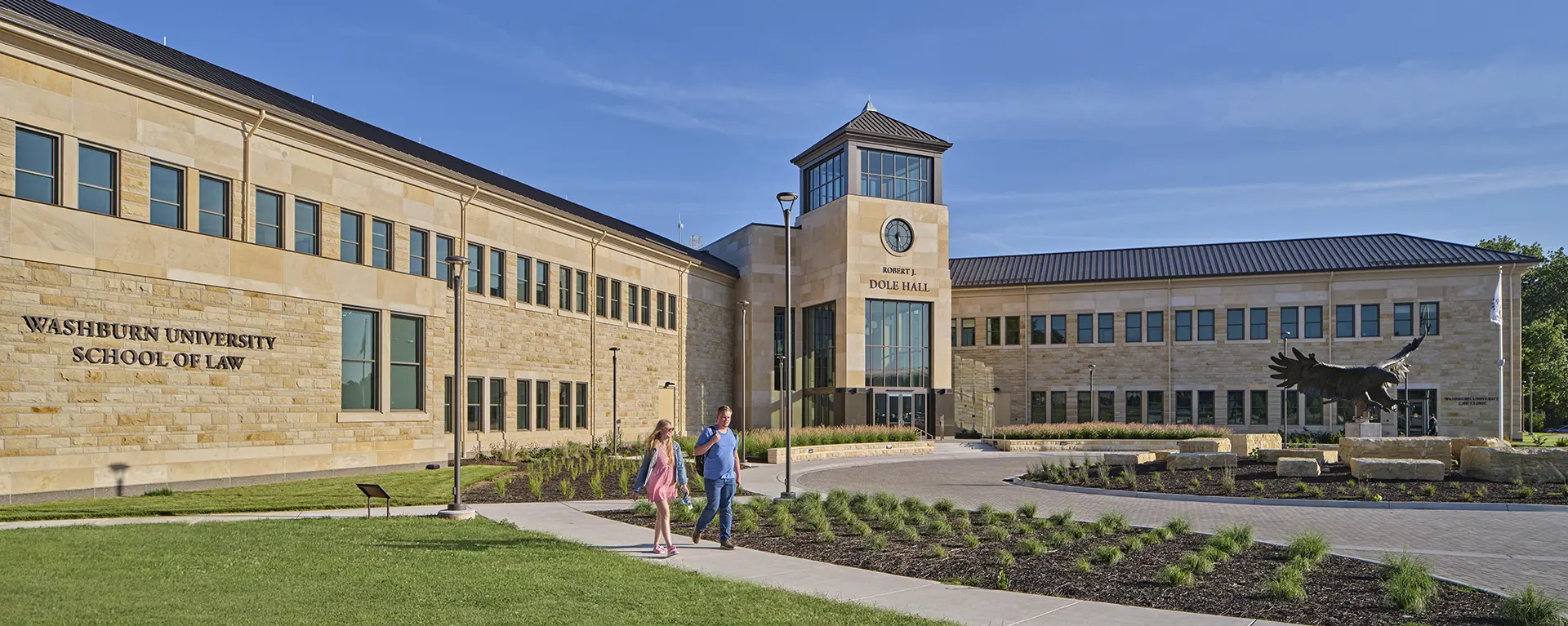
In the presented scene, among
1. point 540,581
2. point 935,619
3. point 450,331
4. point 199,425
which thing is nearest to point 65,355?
point 199,425

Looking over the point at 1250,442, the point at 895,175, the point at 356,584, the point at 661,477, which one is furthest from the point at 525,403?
the point at 356,584

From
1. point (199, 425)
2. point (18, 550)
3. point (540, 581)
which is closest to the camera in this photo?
point (540, 581)

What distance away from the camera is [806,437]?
3547cm

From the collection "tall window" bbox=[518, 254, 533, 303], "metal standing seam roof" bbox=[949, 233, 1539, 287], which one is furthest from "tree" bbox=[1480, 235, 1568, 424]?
"tall window" bbox=[518, 254, 533, 303]

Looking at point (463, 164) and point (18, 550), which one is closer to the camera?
point (18, 550)

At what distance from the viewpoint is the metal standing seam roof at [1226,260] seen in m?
47.7

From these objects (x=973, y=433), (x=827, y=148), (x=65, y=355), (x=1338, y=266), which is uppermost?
(x=827, y=148)

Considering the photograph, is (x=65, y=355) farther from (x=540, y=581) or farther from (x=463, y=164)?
(x=463, y=164)

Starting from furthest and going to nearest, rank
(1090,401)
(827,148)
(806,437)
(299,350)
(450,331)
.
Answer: (1090,401)
(827,148)
(806,437)
(450,331)
(299,350)

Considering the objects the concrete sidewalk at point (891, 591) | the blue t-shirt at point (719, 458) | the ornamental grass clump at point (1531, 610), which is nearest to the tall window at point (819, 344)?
the concrete sidewalk at point (891, 591)

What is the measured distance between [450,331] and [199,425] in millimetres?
8441

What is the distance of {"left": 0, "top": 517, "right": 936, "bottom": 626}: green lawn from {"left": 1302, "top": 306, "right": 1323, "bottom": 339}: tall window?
1777 inches

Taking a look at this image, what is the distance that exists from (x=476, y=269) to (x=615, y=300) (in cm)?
850

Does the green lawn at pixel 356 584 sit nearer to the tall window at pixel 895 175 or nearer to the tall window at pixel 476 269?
the tall window at pixel 476 269
